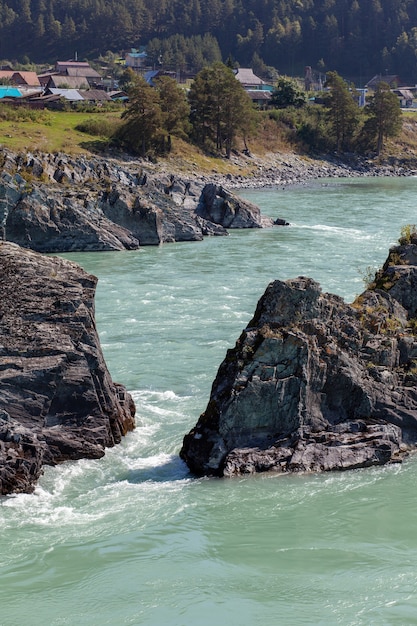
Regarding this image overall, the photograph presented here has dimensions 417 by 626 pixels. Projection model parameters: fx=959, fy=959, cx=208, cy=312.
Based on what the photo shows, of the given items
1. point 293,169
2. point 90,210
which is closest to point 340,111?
point 293,169

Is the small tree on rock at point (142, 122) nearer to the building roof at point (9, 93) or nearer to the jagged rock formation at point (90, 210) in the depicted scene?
the building roof at point (9, 93)

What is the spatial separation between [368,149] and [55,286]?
109 metres

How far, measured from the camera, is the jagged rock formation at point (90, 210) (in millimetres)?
53344

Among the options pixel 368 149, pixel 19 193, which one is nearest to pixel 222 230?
pixel 19 193

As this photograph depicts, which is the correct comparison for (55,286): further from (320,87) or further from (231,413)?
(320,87)

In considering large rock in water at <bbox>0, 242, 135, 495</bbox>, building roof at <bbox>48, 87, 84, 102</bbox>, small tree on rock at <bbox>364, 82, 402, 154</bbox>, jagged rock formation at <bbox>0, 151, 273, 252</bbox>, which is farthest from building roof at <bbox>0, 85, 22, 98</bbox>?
large rock in water at <bbox>0, 242, 135, 495</bbox>

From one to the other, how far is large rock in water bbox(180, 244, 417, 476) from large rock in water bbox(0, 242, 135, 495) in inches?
94.5

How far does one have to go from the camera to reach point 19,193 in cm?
5362

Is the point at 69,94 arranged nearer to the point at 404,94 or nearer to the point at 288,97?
the point at 288,97

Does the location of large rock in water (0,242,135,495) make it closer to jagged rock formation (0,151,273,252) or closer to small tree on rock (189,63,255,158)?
jagged rock formation (0,151,273,252)

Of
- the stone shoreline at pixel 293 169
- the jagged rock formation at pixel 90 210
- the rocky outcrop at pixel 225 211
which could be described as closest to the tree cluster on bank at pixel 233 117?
the stone shoreline at pixel 293 169

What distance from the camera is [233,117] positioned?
10812cm

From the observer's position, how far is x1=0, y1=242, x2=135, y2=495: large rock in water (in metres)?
21.1

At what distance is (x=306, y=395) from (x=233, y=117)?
295 ft
